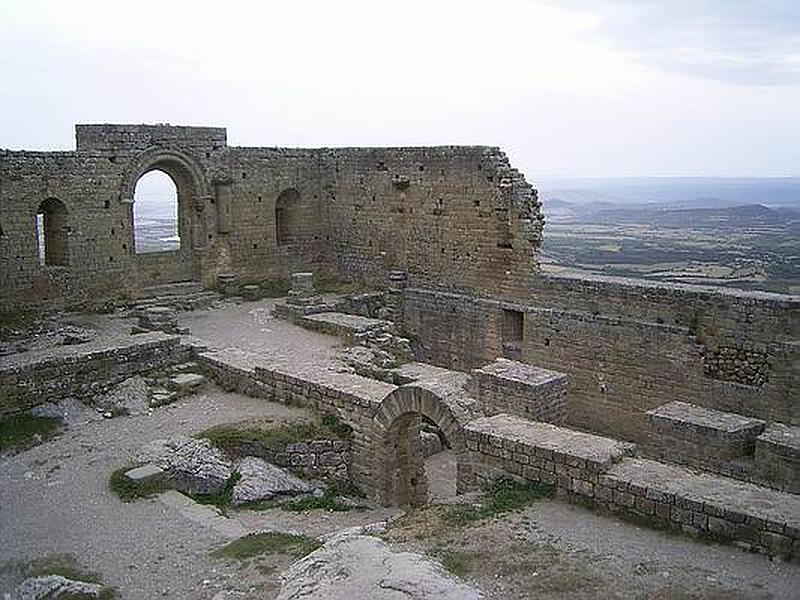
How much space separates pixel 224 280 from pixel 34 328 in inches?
199

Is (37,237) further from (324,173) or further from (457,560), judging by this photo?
(457,560)

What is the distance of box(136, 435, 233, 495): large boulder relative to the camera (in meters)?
10.8

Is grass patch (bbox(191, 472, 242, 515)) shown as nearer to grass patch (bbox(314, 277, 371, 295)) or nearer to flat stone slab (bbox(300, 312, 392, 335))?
flat stone slab (bbox(300, 312, 392, 335))

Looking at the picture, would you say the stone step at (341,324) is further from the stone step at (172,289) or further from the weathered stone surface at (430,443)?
the stone step at (172,289)

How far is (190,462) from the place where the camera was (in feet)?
36.4

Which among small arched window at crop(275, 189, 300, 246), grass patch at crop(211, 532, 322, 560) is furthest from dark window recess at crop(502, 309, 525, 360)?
grass patch at crop(211, 532, 322, 560)

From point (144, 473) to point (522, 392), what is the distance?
15.4 ft

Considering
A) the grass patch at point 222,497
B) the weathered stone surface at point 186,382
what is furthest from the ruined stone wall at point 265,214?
the grass patch at point 222,497

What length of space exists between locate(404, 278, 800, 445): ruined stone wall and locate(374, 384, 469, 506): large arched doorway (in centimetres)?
425

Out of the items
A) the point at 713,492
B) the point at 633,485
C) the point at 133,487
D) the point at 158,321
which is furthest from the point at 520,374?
the point at 158,321

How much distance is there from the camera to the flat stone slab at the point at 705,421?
10734mm

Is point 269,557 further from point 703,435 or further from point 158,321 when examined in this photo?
point 158,321

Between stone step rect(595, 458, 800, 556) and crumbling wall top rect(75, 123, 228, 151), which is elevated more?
crumbling wall top rect(75, 123, 228, 151)

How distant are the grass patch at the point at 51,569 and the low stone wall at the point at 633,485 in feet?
13.4
